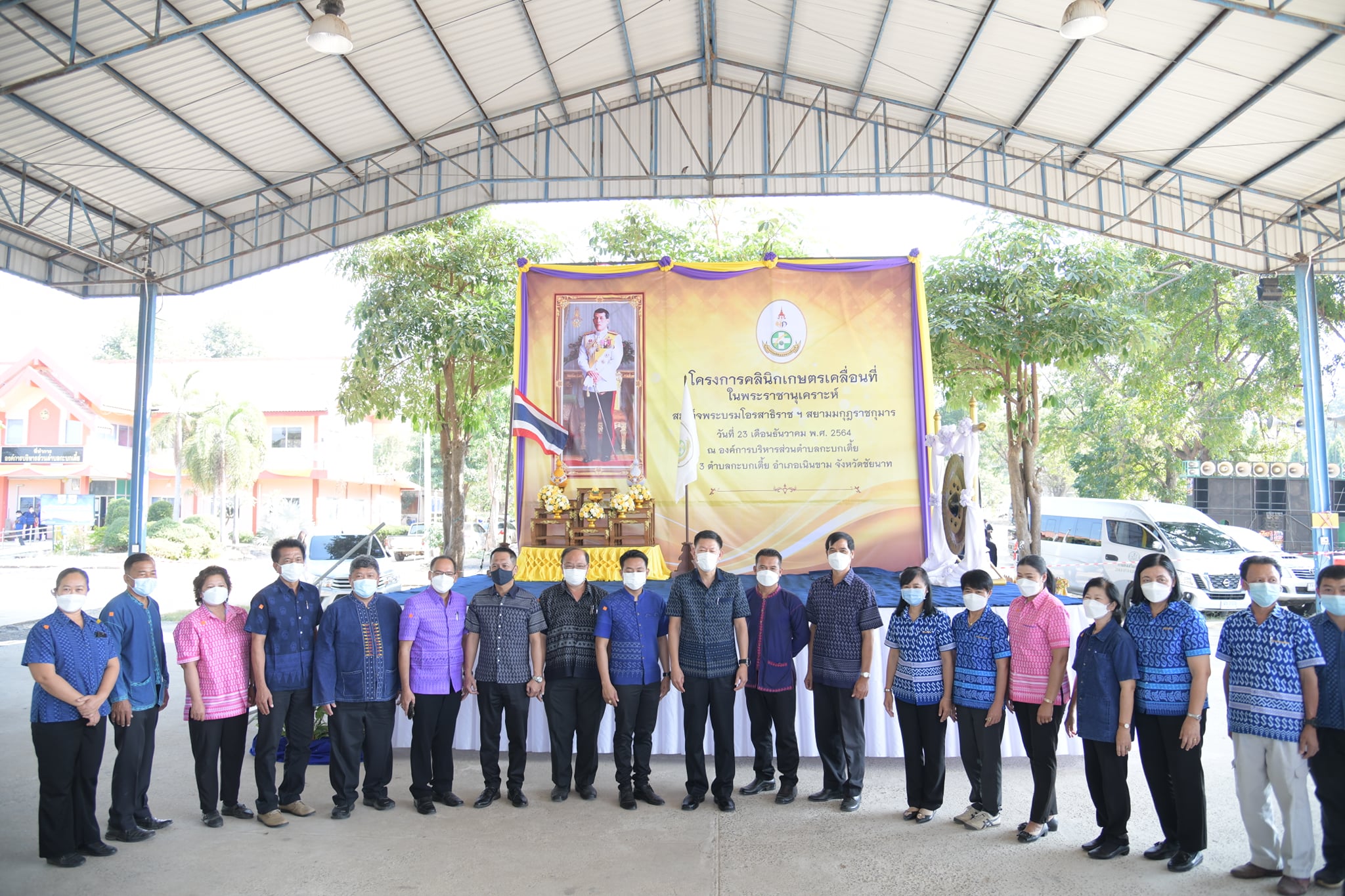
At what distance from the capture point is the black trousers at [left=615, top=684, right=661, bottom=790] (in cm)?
478

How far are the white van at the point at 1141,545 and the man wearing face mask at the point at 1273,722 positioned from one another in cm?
850

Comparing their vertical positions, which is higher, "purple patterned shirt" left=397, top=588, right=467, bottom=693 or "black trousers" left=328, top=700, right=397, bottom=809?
"purple patterned shirt" left=397, top=588, right=467, bottom=693

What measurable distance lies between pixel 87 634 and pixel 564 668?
218cm

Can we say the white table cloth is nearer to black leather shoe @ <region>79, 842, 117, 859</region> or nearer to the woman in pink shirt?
the woman in pink shirt

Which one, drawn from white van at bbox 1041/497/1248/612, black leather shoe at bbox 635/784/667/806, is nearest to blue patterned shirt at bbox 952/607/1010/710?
black leather shoe at bbox 635/784/667/806

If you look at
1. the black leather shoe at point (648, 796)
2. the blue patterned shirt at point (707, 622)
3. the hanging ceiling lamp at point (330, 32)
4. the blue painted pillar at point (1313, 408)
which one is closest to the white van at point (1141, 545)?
the blue painted pillar at point (1313, 408)

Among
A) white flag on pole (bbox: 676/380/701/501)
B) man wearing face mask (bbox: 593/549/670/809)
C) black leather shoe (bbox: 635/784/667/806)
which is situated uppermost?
white flag on pole (bbox: 676/380/701/501)

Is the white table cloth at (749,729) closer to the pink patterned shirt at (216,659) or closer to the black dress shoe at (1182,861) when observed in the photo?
the pink patterned shirt at (216,659)

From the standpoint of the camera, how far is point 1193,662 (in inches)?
148

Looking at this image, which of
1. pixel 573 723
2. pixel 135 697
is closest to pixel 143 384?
pixel 135 697

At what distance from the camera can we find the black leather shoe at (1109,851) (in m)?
3.97

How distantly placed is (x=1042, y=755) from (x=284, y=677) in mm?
3634

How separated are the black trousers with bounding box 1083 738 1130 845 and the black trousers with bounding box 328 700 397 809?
3.37 meters

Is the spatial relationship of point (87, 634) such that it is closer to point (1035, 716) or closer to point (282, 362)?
point (1035, 716)
